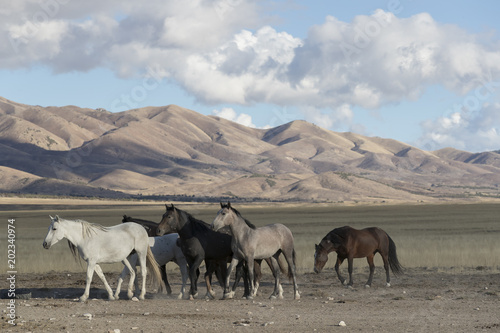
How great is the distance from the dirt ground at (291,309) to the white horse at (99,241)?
0.87 m

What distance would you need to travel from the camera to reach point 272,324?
39.1 ft

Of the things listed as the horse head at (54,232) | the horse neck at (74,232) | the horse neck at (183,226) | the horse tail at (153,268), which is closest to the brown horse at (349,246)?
the horse neck at (183,226)

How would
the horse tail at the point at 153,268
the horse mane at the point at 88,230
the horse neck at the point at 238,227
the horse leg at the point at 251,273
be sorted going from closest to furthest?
the horse mane at the point at 88,230
the horse leg at the point at 251,273
the horse neck at the point at 238,227
the horse tail at the point at 153,268

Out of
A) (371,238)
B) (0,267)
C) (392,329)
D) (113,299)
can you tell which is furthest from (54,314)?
(0,267)

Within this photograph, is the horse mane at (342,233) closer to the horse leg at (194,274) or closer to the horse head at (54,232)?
the horse leg at (194,274)

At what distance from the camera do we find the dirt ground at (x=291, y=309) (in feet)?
38.0

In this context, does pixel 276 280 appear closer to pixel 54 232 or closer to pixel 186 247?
pixel 186 247

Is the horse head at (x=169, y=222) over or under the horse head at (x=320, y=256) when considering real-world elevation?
over

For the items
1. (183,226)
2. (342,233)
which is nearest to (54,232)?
(183,226)

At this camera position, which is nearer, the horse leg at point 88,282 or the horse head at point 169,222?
the horse leg at point 88,282

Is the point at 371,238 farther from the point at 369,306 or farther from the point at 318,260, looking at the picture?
the point at 369,306

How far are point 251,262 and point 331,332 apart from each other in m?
4.71

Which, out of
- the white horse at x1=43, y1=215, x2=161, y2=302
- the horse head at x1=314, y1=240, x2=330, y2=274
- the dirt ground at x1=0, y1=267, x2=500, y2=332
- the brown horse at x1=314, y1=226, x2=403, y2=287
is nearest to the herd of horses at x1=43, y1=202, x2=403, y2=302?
the white horse at x1=43, y1=215, x2=161, y2=302

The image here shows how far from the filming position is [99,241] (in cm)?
1505
